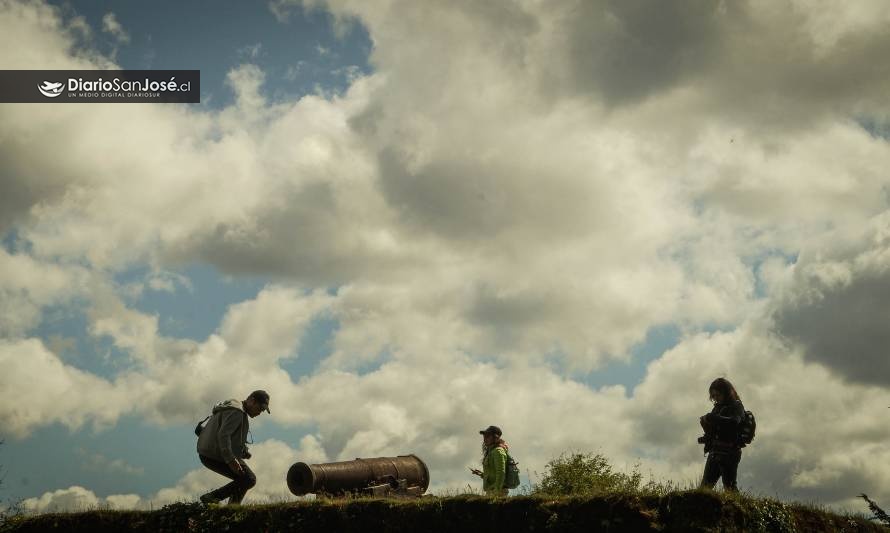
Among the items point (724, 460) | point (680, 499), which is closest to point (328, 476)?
point (724, 460)

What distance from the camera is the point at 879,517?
43.8 ft

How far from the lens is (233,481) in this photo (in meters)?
11.1

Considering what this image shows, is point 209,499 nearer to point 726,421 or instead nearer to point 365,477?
point 726,421

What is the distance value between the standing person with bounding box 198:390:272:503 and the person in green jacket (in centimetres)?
376

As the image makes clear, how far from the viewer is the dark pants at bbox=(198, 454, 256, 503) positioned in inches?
433

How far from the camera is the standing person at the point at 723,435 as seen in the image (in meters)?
10.5

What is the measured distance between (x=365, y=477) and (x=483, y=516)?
9.44 metres

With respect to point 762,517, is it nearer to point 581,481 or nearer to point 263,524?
point 263,524

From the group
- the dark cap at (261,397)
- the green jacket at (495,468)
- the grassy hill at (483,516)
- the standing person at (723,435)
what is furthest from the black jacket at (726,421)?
the dark cap at (261,397)

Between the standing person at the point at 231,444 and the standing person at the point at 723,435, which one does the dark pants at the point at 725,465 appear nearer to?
the standing person at the point at 723,435

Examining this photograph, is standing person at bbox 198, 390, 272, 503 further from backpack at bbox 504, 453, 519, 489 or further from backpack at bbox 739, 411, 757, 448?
backpack at bbox 739, 411, 757, 448

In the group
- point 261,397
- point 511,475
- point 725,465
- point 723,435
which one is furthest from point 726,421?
point 261,397

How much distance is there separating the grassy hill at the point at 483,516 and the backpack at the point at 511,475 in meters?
3.33

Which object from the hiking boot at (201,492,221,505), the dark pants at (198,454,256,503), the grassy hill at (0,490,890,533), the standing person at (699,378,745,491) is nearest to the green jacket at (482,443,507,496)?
the grassy hill at (0,490,890,533)
